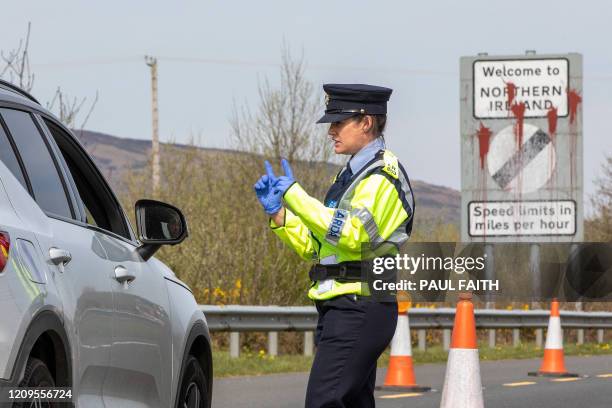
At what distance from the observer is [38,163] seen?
18.4 ft

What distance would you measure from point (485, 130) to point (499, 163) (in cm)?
44

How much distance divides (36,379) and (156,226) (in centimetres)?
193

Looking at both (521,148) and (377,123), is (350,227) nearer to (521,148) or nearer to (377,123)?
(377,123)

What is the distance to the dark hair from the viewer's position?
6324mm

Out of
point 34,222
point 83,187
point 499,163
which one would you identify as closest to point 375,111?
point 83,187

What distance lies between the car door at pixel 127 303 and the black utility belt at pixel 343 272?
68cm

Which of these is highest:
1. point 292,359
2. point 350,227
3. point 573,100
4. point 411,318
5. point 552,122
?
point 573,100

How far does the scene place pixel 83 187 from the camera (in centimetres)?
647

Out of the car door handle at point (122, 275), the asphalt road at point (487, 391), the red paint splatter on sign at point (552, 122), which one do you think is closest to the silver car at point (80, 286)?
the car door handle at point (122, 275)

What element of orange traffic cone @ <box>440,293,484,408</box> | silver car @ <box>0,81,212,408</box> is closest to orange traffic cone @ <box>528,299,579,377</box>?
orange traffic cone @ <box>440,293,484,408</box>

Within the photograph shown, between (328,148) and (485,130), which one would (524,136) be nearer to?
(485,130)

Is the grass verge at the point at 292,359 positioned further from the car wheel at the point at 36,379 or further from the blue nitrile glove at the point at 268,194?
the car wheel at the point at 36,379

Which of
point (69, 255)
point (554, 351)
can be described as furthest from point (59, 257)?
point (554, 351)

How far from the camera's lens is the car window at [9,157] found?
5.25 m
